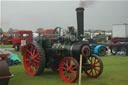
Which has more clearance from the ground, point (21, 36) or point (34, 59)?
point (21, 36)

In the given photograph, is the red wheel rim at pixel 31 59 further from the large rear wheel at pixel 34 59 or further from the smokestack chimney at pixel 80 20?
the smokestack chimney at pixel 80 20

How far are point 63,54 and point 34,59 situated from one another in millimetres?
933

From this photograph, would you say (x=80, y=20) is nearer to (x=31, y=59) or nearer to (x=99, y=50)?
(x=31, y=59)

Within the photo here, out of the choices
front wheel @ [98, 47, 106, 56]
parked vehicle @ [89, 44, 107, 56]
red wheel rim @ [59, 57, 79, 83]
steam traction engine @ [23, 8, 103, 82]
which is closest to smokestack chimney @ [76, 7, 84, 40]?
steam traction engine @ [23, 8, 103, 82]

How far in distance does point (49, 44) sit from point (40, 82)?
4.46ft

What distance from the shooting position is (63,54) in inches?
203

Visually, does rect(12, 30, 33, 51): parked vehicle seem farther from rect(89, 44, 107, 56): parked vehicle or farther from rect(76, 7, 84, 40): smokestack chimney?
rect(76, 7, 84, 40): smokestack chimney

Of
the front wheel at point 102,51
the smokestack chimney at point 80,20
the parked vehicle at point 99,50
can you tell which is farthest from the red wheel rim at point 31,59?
the front wheel at point 102,51

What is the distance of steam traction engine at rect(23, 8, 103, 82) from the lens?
4.80m

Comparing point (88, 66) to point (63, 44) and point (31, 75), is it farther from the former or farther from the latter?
point (31, 75)

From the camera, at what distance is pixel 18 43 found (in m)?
15.0

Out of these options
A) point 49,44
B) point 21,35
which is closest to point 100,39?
point 21,35

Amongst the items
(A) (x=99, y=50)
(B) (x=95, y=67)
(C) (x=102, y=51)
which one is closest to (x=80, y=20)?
(B) (x=95, y=67)

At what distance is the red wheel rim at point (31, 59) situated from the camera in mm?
5395
